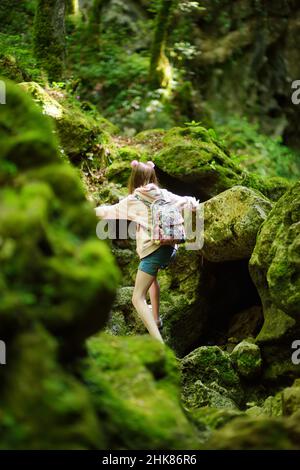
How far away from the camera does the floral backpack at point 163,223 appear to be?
7.07 meters

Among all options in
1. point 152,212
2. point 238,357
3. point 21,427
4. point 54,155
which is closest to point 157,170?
point 152,212

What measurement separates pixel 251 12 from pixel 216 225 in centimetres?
1472

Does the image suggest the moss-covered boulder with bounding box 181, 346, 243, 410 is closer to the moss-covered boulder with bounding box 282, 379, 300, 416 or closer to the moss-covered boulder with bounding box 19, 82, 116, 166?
the moss-covered boulder with bounding box 282, 379, 300, 416

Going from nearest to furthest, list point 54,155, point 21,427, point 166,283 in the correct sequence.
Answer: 1. point 21,427
2. point 54,155
3. point 166,283

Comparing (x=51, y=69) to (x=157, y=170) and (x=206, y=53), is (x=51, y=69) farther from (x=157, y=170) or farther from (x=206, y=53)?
(x=206, y=53)

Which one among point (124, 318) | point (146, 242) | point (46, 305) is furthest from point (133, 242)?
point (46, 305)

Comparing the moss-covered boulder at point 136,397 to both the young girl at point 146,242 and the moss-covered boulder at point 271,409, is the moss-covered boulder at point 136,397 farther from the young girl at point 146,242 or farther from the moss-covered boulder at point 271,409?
the young girl at point 146,242

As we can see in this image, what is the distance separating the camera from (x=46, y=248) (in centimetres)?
372

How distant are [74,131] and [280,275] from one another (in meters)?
5.15

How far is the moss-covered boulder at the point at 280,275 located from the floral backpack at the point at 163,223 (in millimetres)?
1123

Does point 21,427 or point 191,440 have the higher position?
point 21,427

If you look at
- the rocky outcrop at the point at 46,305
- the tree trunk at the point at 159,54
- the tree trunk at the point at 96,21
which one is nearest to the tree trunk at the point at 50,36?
the tree trunk at the point at 159,54

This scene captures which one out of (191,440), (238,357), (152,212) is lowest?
(238,357)

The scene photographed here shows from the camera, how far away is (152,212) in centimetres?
710
